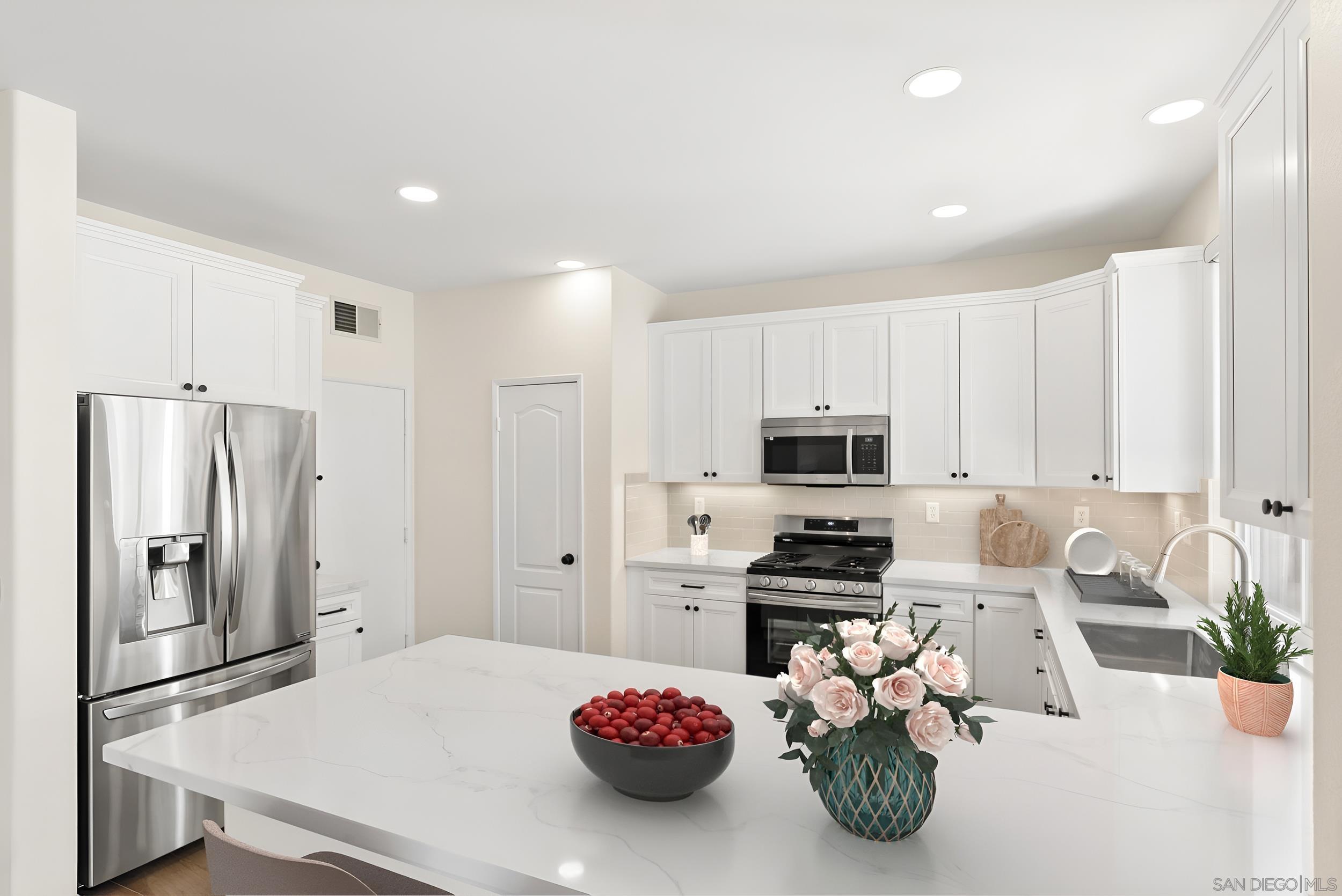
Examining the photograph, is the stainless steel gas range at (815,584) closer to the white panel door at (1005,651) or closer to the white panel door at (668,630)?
the white panel door at (668,630)

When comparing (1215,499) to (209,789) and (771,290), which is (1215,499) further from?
(209,789)

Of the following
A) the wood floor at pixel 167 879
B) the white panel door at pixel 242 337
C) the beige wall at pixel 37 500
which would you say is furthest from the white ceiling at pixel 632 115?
the wood floor at pixel 167 879

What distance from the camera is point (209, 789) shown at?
4.61ft

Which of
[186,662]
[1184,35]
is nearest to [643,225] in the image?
[1184,35]

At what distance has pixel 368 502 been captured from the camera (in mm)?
4422

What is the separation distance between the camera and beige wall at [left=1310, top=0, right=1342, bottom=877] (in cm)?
67

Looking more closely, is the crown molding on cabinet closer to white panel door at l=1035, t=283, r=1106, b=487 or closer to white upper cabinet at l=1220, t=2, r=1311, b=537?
white upper cabinet at l=1220, t=2, r=1311, b=537

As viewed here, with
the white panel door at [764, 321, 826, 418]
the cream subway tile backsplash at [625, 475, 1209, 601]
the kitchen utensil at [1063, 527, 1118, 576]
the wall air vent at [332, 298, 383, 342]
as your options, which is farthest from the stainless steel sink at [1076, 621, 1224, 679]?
the wall air vent at [332, 298, 383, 342]

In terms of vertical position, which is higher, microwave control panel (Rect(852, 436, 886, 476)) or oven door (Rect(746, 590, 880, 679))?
microwave control panel (Rect(852, 436, 886, 476))

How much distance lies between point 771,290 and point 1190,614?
2810 millimetres

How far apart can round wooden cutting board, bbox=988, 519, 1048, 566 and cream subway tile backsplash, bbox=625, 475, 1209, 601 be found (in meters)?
0.05

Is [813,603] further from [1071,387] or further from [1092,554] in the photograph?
[1071,387]

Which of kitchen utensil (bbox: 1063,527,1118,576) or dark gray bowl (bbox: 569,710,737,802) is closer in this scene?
dark gray bowl (bbox: 569,710,737,802)

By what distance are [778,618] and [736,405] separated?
4.14 ft
